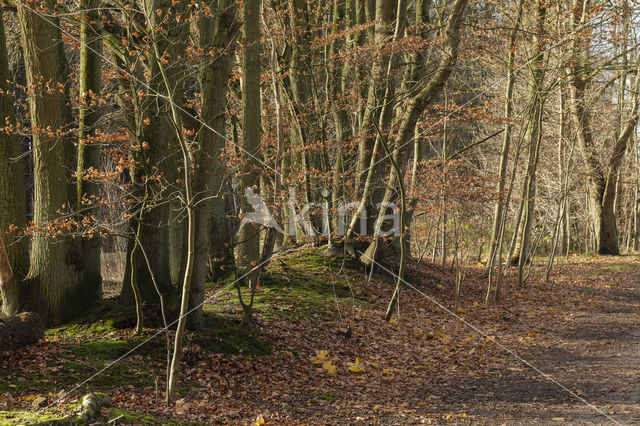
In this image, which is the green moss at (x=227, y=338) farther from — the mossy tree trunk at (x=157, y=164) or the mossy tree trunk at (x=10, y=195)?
the mossy tree trunk at (x=10, y=195)

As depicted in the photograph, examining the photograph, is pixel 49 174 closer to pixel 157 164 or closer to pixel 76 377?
pixel 157 164

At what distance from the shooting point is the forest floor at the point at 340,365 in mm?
5281

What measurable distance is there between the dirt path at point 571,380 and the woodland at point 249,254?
1.7 inches

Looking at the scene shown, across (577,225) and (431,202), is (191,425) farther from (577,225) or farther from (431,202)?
(577,225)

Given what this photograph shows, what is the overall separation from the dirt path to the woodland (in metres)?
0.04

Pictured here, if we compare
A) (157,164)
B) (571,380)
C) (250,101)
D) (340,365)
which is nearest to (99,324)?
(157,164)

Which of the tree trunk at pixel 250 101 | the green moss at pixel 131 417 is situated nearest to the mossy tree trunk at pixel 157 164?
the tree trunk at pixel 250 101

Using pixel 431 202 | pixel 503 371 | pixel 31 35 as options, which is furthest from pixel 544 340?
pixel 31 35

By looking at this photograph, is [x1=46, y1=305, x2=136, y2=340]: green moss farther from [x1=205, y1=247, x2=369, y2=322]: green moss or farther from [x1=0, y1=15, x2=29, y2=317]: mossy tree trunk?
[x1=205, y1=247, x2=369, y2=322]: green moss

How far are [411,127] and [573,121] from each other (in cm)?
872

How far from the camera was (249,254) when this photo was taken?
8461mm

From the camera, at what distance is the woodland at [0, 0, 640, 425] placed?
5648mm

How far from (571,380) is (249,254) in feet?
14.8

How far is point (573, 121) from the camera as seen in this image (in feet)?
56.7
